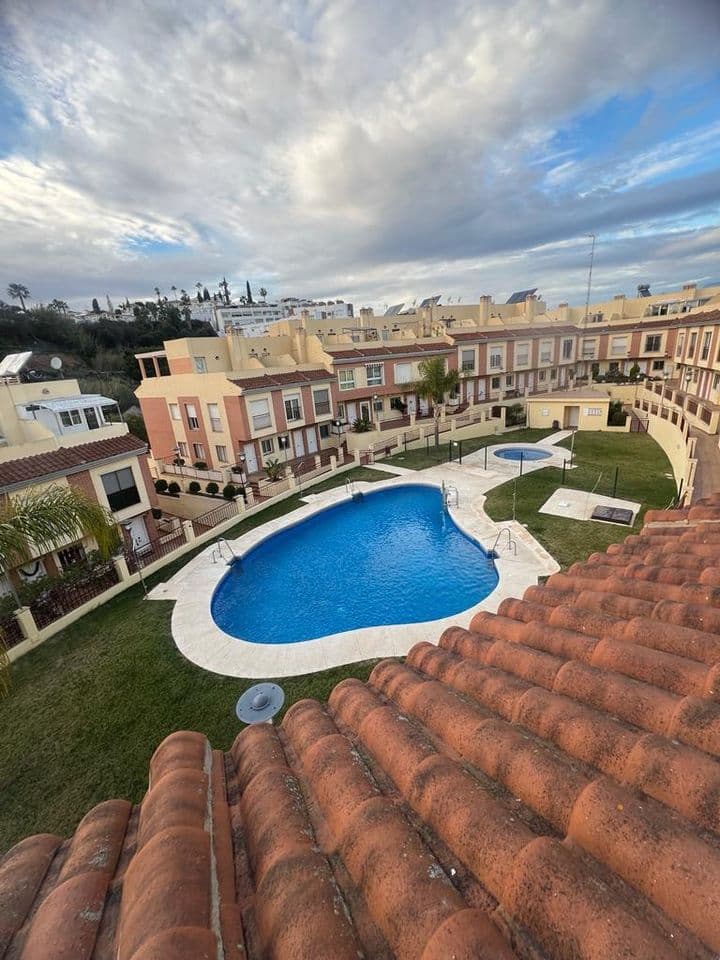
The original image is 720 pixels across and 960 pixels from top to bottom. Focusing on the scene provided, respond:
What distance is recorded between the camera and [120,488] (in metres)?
18.6

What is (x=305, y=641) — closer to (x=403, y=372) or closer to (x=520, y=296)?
(x=403, y=372)

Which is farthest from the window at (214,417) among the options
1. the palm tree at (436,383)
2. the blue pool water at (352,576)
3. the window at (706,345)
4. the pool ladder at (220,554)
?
the window at (706,345)

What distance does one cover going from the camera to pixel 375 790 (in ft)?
9.69

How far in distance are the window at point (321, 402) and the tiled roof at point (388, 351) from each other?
2.96 metres

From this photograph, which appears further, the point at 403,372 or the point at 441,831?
the point at 403,372

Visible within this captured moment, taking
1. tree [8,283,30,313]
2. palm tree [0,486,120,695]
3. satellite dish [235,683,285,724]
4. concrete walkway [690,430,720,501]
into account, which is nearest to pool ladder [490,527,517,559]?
concrete walkway [690,430,720,501]

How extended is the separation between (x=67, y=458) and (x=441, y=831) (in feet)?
62.8

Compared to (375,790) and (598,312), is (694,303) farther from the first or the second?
(375,790)

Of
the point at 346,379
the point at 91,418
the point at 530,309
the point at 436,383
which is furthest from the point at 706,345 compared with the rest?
the point at 91,418

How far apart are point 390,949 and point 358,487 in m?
22.6

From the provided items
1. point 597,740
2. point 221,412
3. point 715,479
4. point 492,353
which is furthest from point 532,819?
point 492,353

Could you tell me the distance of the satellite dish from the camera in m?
7.09

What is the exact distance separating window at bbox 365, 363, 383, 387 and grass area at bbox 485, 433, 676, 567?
50.5 ft

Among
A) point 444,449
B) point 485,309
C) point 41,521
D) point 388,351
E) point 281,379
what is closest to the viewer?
point 41,521
